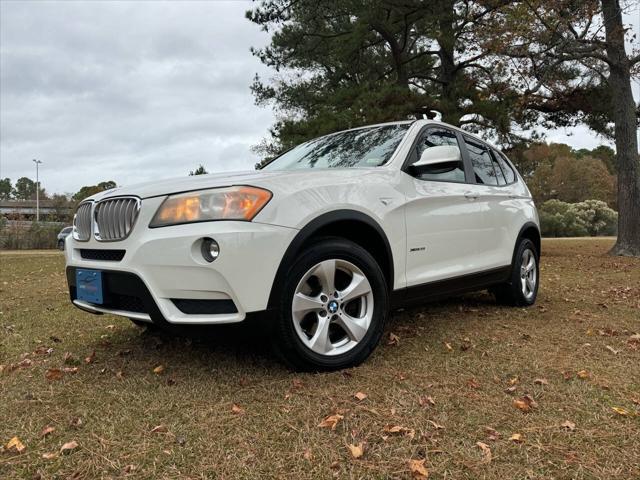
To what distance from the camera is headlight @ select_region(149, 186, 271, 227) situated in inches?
101

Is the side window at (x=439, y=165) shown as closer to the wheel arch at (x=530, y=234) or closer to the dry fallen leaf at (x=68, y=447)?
the wheel arch at (x=530, y=234)

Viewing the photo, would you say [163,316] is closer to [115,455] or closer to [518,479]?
[115,455]

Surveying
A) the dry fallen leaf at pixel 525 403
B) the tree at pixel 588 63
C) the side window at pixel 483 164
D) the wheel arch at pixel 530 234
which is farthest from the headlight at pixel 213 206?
the tree at pixel 588 63

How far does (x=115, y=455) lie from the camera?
6.72 ft

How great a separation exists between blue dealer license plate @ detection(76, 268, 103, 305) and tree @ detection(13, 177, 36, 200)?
354 ft

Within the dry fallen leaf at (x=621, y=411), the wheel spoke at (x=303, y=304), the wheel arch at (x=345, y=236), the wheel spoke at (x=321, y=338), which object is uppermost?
the wheel arch at (x=345, y=236)

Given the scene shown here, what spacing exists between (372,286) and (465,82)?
1177 centimetres

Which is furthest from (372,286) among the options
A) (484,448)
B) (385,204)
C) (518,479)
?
(518,479)

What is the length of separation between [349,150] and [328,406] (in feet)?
6.69

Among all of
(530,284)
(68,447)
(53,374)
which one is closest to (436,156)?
(530,284)

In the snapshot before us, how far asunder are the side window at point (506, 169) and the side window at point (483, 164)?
0.13 metres

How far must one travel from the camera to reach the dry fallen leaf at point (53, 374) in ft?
9.72

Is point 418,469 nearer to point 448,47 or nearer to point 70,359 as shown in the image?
point 70,359

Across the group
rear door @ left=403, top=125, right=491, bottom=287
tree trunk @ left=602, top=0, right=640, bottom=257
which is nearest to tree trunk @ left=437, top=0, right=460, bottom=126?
tree trunk @ left=602, top=0, right=640, bottom=257
